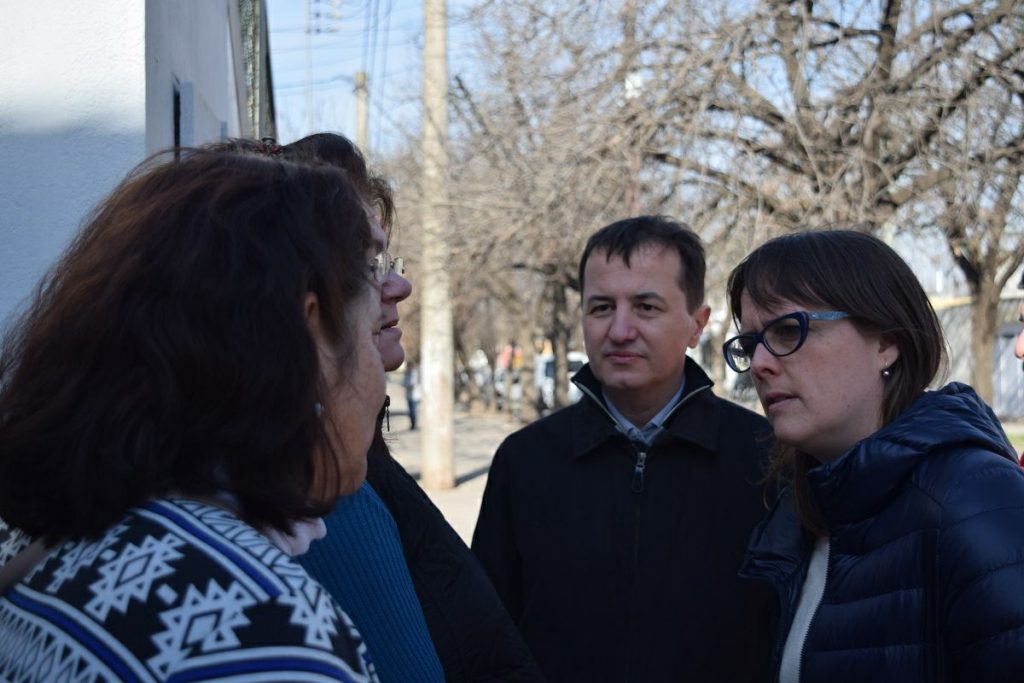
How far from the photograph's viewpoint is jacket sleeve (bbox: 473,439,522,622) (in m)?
3.30

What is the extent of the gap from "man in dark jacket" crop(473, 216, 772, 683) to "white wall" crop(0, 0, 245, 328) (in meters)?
1.37

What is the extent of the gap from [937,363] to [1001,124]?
7.69m

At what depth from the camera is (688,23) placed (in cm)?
966

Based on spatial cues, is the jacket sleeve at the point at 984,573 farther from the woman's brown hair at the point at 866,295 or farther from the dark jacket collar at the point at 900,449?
the woman's brown hair at the point at 866,295

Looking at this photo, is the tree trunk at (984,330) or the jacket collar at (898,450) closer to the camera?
the jacket collar at (898,450)

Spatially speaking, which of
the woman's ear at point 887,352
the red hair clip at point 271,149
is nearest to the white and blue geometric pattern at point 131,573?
the red hair clip at point 271,149

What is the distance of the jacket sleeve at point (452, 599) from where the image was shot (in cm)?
208

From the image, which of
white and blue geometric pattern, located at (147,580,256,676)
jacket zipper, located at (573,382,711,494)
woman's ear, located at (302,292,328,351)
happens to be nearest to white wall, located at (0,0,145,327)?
jacket zipper, located at (573,382,711,494)

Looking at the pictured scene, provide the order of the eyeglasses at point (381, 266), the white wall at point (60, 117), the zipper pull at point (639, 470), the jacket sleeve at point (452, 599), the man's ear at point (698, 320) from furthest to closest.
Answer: the man's ear at point (698, 320), the zipper pull at point (639, 470), the white wall at point (60, 117), the jacket sleeve at point (452, 599), the eyeglasses at point (381, 266)

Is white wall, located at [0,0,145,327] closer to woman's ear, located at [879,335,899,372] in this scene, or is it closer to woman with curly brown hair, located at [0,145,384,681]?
woman with curly brown hair, located at [0,145,384,681]

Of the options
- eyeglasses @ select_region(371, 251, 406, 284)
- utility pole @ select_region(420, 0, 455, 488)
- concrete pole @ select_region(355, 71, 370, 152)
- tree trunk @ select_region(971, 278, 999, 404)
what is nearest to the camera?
eyeglasses @ select_region(371, 251, 406, 284)

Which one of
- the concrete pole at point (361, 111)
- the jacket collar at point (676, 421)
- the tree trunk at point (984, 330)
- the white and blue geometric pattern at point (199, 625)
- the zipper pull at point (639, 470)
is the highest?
the concrete pole at point (361, 111)

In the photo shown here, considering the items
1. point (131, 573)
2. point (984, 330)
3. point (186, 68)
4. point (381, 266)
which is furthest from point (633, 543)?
point (984, 330)

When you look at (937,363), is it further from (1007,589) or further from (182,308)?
(182,308)
